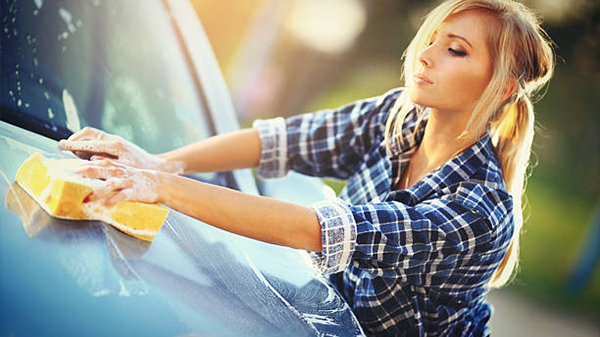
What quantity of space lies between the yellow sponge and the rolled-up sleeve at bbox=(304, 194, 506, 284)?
13.3 inches

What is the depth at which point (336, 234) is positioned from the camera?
1121mm

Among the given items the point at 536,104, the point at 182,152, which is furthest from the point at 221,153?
the point at 536,104

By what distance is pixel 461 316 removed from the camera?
1.39 m

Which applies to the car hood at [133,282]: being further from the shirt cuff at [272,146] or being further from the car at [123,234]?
the shirt cuff at [272,146]

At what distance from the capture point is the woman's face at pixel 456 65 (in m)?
1.31

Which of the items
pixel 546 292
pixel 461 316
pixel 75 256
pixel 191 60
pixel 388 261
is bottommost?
pixel 546 292

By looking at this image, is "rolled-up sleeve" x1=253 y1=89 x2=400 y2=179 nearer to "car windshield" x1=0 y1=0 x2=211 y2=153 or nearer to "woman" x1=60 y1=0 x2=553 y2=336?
"woman" x1=60 y1=0 x2=553 y2=336

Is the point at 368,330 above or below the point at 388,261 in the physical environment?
below

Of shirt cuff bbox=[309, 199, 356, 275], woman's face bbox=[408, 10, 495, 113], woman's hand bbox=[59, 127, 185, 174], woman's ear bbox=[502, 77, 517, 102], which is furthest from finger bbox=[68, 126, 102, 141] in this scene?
woman's ear bbox=[502, 77, 517, 102]

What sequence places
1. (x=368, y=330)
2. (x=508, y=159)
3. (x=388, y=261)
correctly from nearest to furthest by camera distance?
(x=388, y=261) < (x=368, y=330) < (x=508, y=159)

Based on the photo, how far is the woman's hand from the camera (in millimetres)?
1184

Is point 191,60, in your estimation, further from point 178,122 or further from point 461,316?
point 461,316

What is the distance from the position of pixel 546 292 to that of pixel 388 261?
13.3 feet

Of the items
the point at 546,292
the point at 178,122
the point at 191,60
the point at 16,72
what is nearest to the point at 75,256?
the point at 16,72
